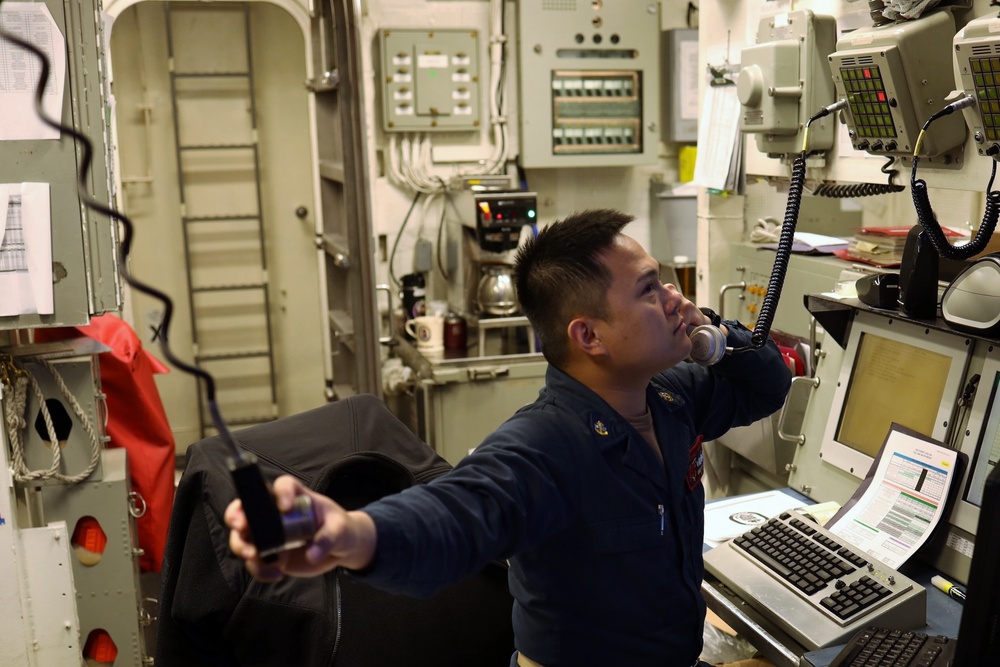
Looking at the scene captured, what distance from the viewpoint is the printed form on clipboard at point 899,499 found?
1.79 metres

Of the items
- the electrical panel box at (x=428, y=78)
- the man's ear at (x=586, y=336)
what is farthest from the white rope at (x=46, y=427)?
the electrical panel box at (x=428, y=78)

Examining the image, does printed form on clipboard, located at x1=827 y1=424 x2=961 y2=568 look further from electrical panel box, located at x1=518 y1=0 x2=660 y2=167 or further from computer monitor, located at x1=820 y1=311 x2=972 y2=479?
electrical panel box, located at x1=518 y1=0 x2=660 y2=167

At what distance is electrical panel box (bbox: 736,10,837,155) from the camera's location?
2203mm

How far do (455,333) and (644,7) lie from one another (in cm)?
178

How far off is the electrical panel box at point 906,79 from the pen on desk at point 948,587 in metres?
0.81

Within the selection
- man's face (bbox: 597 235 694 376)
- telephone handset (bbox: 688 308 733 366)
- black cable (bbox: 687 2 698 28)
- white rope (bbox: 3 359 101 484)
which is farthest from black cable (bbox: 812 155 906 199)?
black cable (bbox: 687 2 698 28)

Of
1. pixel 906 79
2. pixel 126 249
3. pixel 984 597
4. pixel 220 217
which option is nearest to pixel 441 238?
pixel 220 217

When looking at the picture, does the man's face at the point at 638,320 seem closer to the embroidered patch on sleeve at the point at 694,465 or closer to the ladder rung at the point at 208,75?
the embroidered patch on sleeve at the point at 694,465

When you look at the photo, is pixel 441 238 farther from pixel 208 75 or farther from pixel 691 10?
pixel 691 10

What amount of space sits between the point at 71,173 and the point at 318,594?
116 cm

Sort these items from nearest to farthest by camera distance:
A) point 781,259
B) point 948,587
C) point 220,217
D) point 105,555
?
point 948,587 → point 781,259 → point 105,555 → point 220,217

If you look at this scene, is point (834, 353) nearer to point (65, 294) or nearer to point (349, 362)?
point (65, 294)

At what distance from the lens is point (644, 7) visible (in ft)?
14.3

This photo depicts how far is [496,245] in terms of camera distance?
3.75 meters
